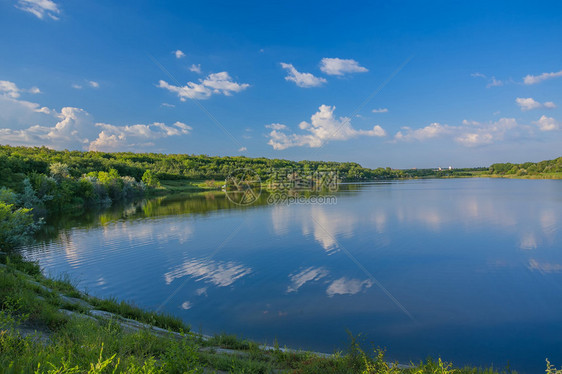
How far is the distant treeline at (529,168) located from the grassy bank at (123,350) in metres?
152

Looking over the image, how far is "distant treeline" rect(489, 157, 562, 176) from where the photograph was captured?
383 feet

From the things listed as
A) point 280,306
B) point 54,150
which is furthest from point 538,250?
point 54,150

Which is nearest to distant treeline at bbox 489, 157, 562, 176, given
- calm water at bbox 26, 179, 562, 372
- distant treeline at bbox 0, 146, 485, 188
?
distant treeline at bbox 0, 146, 485, 188

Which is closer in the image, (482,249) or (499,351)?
(499,351)

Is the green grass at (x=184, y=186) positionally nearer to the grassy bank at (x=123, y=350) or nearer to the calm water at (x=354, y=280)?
the calm water at (x=354, y=280)

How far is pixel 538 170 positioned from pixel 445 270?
504 ft

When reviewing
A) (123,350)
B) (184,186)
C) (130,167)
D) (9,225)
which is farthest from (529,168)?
(9,225)

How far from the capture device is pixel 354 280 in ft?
39.1

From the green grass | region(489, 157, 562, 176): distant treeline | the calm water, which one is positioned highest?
region(489, 157, 562, 176): distant treeline

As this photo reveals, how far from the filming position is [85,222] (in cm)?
2881

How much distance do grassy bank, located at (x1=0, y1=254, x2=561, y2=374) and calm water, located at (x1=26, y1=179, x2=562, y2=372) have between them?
4.98 feet

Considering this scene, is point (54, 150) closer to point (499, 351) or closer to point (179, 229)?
point (179, 229)

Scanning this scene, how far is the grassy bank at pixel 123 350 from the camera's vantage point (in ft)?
12.0

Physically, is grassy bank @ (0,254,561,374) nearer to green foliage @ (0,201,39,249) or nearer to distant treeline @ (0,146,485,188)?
green foliage @ (0,201,39,249)
